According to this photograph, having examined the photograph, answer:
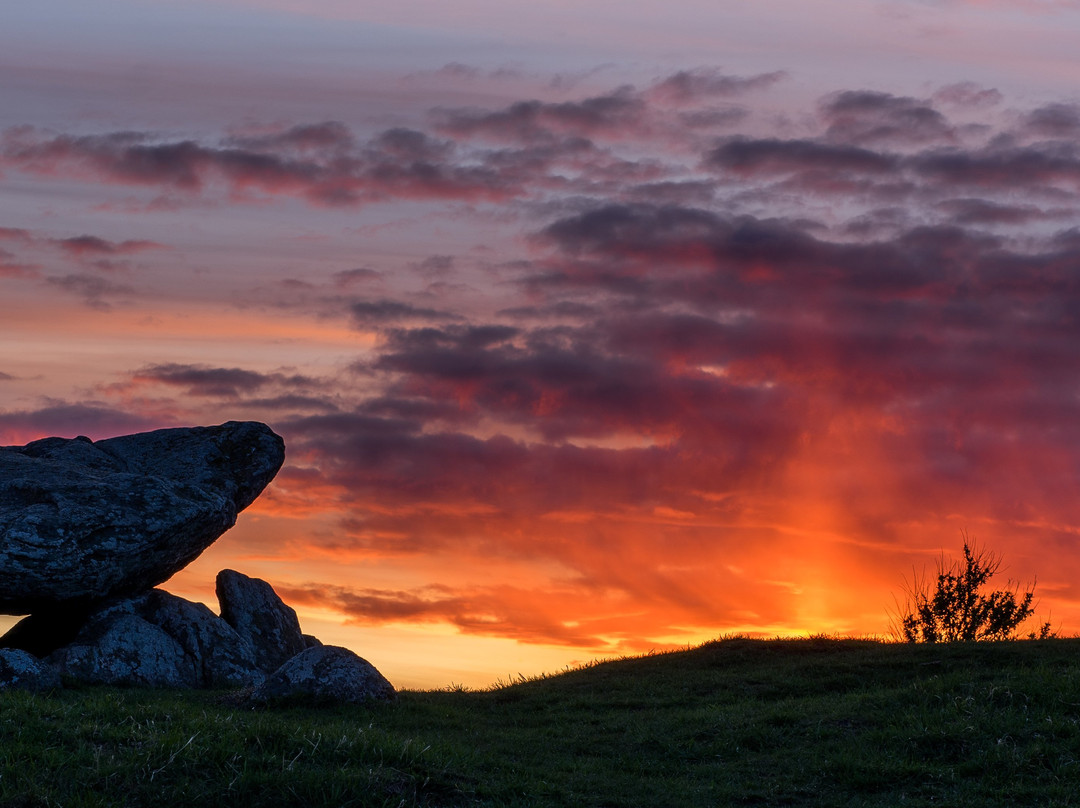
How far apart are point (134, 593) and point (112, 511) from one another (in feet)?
9.57

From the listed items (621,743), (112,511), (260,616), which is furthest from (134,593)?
(621,743)

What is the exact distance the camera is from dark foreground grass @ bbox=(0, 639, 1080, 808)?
49.8ft

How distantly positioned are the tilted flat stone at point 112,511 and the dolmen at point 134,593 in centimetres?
4

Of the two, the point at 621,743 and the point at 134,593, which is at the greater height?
the point at 134,593

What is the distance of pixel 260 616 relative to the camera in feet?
111

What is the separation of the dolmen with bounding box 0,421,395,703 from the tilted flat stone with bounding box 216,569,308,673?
0.04m

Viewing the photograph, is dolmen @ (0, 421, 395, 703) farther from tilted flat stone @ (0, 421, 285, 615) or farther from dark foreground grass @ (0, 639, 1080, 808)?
dark foreground grass @ (0, 639, 1080, 808)

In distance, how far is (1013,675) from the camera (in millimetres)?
23609

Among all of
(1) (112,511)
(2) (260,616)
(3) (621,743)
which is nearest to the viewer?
(3) (621,743)

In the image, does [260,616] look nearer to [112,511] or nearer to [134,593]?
[134,593]

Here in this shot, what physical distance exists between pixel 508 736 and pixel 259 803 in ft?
29.2

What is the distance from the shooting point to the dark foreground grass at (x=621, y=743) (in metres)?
15.2

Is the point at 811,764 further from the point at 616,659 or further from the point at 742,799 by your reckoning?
the point at 616,659

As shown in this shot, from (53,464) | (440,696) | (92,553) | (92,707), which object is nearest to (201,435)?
(53,464)
